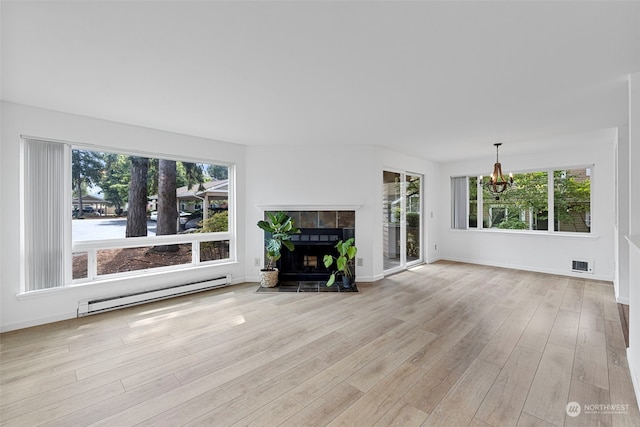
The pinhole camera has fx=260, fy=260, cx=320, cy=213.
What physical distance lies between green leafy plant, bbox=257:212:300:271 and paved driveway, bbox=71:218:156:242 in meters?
1.95

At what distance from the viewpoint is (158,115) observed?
3.21 meters

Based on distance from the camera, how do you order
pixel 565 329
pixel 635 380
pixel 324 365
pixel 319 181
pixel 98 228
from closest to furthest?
pixel 635 380, pixel 324 365, pixel 565 329, pixel 98 228, pixel 319 181

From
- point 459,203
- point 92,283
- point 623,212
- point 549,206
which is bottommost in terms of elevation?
point 92,283

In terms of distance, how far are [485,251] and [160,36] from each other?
22.5 ft

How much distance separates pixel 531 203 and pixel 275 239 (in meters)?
5.40

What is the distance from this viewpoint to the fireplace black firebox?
188 inches

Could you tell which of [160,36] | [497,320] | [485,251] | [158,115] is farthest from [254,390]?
[485,251]

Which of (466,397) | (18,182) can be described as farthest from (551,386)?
(18,182)

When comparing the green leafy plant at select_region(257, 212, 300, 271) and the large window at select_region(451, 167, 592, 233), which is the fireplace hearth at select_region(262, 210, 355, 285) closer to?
the green leafy plant at select_region(257, 212, 300, 271)

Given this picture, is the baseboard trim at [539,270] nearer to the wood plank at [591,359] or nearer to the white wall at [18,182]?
the wood plank at [591,359]

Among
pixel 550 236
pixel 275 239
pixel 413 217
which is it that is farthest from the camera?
pixel 413 217

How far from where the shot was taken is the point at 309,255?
4.87m

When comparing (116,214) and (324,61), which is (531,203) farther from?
(116,214)

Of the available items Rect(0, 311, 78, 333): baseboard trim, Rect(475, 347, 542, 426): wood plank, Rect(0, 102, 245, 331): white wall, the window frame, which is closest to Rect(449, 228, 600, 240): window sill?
the window frame
